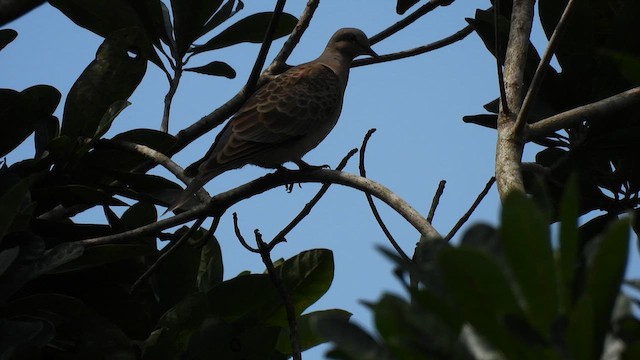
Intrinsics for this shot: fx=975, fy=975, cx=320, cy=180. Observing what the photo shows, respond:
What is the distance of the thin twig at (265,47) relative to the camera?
331cm

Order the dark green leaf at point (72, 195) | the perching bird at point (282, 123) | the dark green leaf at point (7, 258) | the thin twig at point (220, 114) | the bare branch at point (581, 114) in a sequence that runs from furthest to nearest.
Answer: the perching bird at point (282, 123), the thin twig at point (220, 114), the dark green leaf at point (72, 195), the bare branch at point (581, 114), the dark green leaf at point (7, 258)

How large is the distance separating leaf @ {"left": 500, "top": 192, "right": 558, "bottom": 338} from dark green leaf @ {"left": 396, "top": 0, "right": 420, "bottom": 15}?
3.26m

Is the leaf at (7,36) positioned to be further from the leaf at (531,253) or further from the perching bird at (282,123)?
the leaf at (531,253)

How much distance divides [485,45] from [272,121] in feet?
7.22

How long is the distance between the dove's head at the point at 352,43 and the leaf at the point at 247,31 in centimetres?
198

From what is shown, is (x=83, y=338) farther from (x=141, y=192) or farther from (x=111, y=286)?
(x=141, y=192)

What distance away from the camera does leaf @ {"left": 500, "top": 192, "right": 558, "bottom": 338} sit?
126 cm

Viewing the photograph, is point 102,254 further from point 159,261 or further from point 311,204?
point 311,204

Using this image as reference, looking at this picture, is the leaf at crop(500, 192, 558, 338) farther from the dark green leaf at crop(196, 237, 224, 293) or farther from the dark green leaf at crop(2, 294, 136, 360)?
the dark green leaf at crop(196, 237, 224, 293)

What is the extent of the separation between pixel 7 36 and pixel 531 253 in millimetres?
2796

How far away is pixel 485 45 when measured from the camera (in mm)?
3543

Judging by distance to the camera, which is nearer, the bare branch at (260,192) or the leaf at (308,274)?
the bare branch at (260,192)

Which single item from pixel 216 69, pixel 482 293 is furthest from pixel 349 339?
pixel 216 69

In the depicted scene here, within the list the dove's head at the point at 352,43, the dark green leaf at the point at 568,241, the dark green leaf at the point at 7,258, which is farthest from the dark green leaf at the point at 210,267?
the dove's head at the point at 352,43
